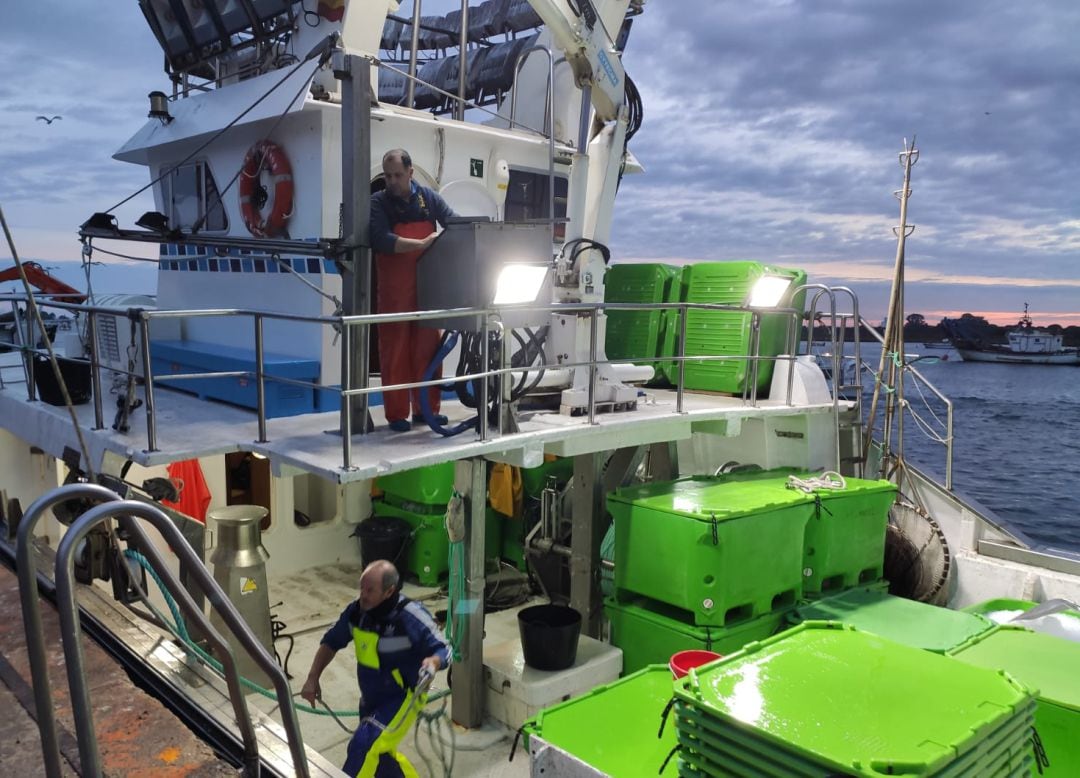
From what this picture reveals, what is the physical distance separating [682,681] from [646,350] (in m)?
4.76

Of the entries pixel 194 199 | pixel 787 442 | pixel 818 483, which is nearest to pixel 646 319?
pixel 787 442

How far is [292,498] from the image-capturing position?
25.1 feet

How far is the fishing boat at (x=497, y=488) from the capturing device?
2.92 meters

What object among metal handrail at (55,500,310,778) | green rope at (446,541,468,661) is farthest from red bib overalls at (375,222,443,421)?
metal handrail at (55,500,310,778)

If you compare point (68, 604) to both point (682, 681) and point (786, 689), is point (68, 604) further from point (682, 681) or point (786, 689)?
point (786, 689)

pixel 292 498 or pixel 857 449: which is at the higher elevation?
pixel 857 449

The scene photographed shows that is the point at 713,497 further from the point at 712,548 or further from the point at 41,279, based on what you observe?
the point at 41,279

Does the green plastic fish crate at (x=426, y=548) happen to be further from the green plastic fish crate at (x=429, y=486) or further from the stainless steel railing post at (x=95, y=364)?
the stainless steel railing post at (x=95, y=364)

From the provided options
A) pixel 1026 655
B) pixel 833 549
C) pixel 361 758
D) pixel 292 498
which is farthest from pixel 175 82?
pixel 1026 655

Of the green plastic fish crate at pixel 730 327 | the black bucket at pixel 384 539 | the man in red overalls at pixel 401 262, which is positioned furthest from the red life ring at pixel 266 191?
the green plastic fish crate at pixel 730 327

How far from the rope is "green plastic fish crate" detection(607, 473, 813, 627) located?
101 mm

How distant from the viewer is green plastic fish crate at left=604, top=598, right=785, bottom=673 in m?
4.93

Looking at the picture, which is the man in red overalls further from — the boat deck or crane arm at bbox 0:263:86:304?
crane arm at bbox 0:263:86:304

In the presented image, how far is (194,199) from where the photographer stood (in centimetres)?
802
